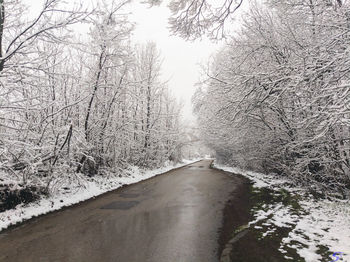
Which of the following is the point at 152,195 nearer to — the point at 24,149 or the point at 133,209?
the point at 133,209

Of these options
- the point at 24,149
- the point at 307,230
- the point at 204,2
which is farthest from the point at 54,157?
the point at 307,230

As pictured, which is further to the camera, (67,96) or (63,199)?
(67,96)

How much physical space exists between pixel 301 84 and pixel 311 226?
11.9 ft

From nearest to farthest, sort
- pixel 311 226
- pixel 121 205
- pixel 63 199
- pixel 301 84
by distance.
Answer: pixel 311 226 < pixel 301 84 < pixel 121 205 < pixel 63 199

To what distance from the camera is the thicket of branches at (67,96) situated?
23.3ft

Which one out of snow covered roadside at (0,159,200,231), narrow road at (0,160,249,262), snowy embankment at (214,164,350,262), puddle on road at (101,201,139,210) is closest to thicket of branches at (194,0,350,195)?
snowy embankment at (214,164,350,262)

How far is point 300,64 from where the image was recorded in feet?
19.4

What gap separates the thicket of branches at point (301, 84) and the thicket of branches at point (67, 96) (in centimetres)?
579

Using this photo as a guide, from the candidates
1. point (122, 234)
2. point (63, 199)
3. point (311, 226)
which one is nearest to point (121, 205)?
point (63, 199)

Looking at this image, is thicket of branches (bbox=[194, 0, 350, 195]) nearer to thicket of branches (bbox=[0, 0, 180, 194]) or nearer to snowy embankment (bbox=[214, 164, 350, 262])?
→ snowy embankment (bbox=[214, 164, 350, 262])

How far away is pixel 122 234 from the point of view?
216 inches

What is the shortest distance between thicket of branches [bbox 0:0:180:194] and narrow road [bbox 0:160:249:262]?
2327 millimetres

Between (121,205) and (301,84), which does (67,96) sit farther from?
(301,84)

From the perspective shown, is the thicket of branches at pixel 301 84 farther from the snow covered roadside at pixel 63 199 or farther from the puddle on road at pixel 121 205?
the snow covered roadside at pixel 63 199
